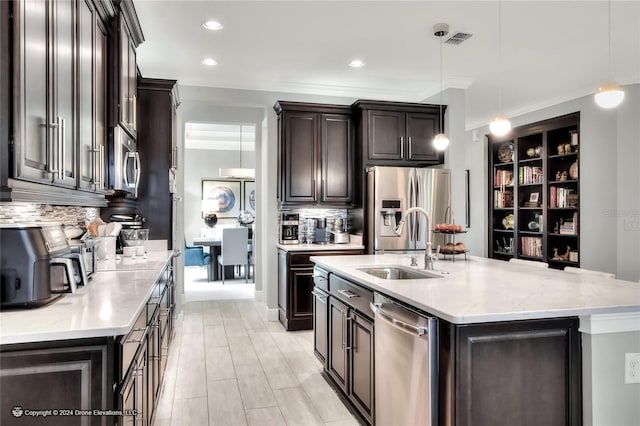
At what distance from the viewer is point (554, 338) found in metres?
1.77

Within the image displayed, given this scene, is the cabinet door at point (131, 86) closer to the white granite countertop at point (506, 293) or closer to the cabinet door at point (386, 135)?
the white granite countertop at point (506, 293)

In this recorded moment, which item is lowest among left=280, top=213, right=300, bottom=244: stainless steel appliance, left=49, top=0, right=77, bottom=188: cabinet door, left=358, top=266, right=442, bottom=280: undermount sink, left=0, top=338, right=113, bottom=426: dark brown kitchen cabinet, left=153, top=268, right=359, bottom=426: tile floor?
left=153, top=268, right=359, bottom=426: tile floor

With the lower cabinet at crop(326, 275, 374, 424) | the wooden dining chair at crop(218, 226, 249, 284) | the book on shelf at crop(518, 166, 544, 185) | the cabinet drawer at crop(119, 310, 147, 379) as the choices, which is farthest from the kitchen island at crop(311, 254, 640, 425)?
the wooden dining chair at crop(218, 226, 249, 284)

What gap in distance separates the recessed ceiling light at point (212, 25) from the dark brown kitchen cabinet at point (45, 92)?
5.42 feet

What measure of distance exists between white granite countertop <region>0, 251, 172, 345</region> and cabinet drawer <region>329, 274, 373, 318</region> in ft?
3.77

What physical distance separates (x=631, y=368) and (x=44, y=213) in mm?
3079

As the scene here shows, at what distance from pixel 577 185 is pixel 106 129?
545 cm

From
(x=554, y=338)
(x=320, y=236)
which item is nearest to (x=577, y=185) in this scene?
(x=320, y=236)

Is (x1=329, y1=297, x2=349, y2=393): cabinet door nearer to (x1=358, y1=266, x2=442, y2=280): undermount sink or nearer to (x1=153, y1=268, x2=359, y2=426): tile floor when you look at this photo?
(x1=153, y1=268, x2=359, y2=426): tile floor

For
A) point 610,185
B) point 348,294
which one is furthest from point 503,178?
point 348,294

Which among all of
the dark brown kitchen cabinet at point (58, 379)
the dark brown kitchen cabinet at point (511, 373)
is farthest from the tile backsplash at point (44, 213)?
the dark brown kitchen cabinet at point (511, 373)

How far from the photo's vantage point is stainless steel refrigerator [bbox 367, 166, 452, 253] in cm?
477

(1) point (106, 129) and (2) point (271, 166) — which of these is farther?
(2) point (271, 166)

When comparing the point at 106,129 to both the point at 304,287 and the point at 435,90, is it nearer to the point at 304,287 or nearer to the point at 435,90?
the point at 304,287
